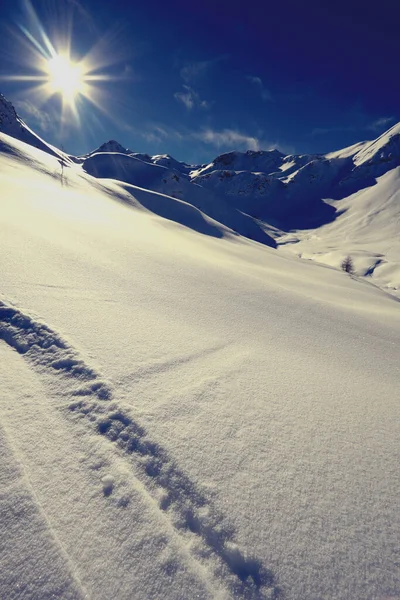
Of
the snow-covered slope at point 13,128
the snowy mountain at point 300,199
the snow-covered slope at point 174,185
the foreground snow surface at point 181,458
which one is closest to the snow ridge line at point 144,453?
the foreground snow surface at point 181,458

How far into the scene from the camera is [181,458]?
180cm

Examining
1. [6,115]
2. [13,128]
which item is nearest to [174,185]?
[13,128]

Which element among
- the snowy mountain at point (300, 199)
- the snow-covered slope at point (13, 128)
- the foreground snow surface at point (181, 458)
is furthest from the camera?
the snow-covered slope at point (13, 128)

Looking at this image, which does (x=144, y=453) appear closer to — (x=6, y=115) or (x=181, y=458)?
(x=181, y=458)

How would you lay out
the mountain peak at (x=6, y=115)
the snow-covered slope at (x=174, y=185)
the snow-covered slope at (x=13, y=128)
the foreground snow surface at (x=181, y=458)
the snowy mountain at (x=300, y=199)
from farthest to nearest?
the snow-covered slope at (x=13, y=128) → the mountain peak at (x=6, y=115) → the snow-covered slope at (x=174, y=185) → the snowy mountain at (x=300, y=199) → the foreground snow surface at (x=181, y=458)

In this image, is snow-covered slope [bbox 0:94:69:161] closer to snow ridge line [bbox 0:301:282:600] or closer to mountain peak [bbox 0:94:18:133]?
mountain peak [bbox 0:94:18:133]

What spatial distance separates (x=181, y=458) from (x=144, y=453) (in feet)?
0.80

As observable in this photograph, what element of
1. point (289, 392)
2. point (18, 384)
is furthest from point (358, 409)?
point (18, 384)

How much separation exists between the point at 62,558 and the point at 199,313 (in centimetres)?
319

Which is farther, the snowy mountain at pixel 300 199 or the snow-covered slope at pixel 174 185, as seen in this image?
the snow-covered slope at pixel 174 185

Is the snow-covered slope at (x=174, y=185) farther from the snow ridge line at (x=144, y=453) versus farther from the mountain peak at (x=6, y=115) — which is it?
the snow ridge line at (x=144, y=453)

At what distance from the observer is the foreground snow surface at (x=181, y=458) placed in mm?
1335

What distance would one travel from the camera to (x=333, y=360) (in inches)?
142

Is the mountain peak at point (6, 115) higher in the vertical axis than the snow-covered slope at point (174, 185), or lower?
higher
